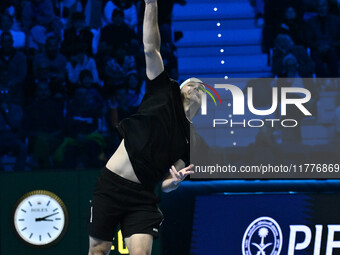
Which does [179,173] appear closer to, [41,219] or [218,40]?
[41,219]

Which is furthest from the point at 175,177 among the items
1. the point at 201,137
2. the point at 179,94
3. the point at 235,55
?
the point at 235,55

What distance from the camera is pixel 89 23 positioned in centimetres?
702

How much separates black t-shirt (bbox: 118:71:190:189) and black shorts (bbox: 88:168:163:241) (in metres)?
0.10

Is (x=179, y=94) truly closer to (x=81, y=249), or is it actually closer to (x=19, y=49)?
(x=81, y=249)

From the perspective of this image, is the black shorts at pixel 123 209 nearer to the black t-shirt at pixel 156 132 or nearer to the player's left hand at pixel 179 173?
the black t-shirt at pixel 156 132

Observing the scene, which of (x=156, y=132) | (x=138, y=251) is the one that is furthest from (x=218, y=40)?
(x=138, y=251)

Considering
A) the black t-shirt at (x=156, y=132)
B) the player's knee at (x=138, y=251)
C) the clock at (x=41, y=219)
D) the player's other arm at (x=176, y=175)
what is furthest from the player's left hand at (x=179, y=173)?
the clock at (x=41, y=219)

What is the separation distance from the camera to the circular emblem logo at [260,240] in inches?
238

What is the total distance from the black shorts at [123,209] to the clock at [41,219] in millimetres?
2219

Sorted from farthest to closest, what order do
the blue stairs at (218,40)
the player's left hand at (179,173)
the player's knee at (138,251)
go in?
1. the blue stairs at (218,40)
2. the player's knee at (138,251)
3. the player's left hand at (179,173)

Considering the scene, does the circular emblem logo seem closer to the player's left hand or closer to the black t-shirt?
the black t-shirt

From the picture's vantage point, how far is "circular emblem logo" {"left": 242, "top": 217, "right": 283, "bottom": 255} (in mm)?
6035

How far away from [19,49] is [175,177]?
12.1 feet

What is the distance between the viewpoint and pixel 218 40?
6.91 meters
